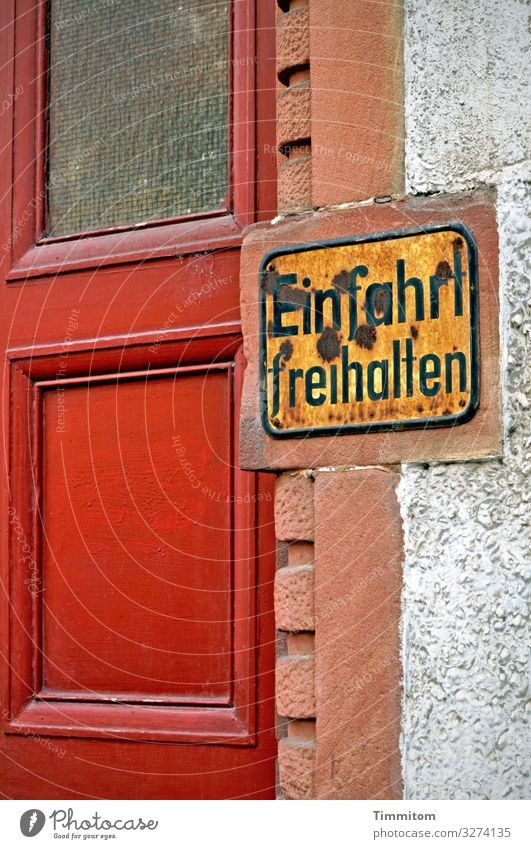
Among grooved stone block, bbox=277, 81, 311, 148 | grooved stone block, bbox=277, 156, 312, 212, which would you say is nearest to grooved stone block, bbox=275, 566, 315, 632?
grooved stone block, bbox=277, 156, 312, 212

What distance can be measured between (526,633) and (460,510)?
203mm

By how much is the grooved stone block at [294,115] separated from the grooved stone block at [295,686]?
0.87 m

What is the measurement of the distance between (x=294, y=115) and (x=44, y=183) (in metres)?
0.66

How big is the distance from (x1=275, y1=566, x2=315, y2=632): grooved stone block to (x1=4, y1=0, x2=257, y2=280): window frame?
653mm

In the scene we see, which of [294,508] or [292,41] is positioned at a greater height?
[292,41]

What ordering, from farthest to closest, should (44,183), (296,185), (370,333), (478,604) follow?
(44,183) < (296,185) < (370,333) < (478,604)

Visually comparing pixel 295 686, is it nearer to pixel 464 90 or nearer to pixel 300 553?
pixel 300 553

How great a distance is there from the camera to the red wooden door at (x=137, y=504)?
1.98 metres

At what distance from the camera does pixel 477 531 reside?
5.33 ft

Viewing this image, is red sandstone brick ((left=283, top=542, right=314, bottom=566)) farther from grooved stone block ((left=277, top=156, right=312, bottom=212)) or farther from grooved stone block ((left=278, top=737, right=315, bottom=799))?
grooved stone block ((left=277, top=156, right=312, bottom=212))

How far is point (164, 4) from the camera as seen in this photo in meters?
2.17
